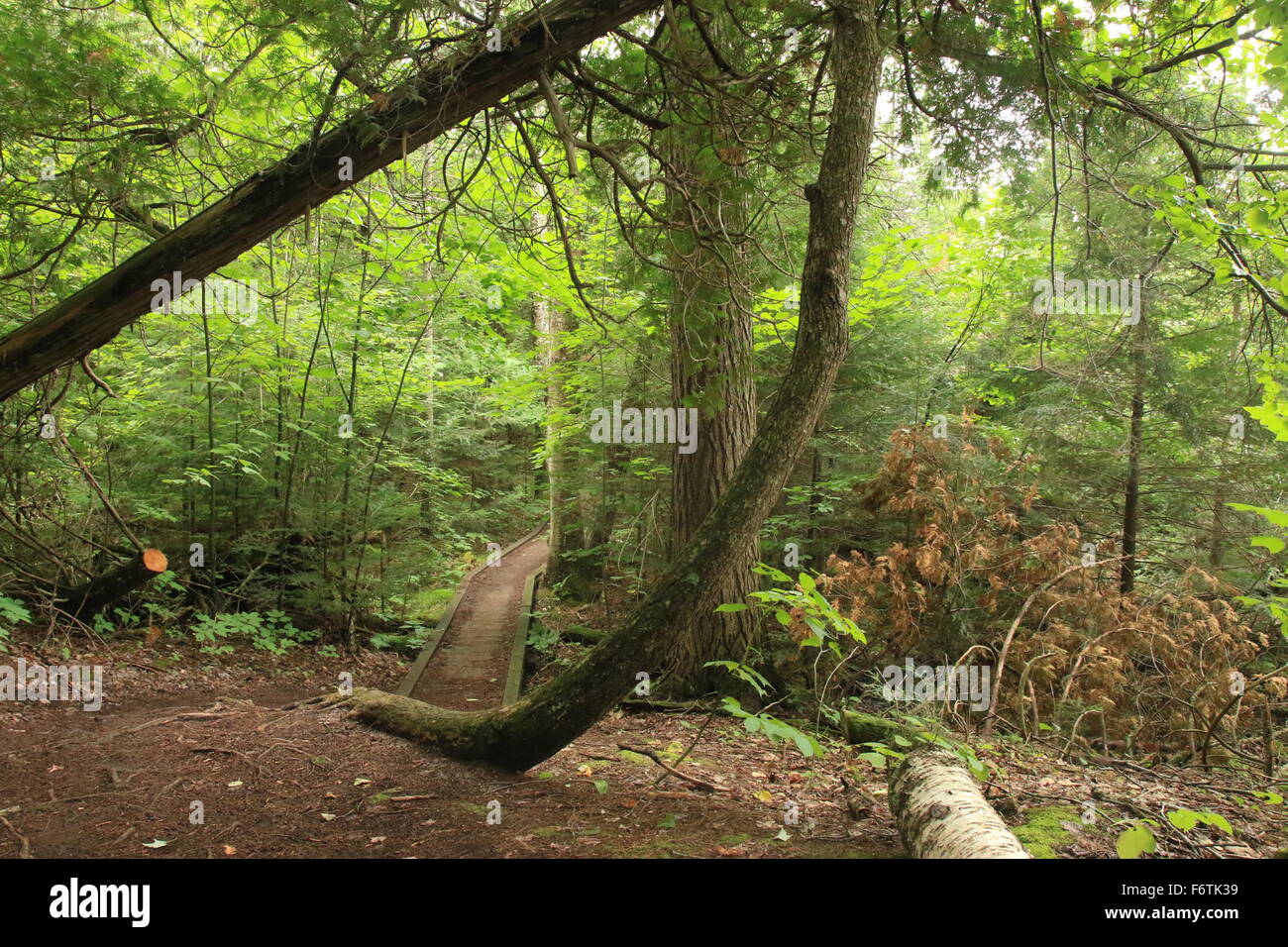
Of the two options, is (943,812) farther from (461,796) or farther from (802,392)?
(461,796)

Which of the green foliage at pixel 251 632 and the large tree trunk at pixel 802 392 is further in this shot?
the green foliage at pixel 251 632

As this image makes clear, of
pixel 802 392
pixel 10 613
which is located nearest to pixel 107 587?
pixel 10 613

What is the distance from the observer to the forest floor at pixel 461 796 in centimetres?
307

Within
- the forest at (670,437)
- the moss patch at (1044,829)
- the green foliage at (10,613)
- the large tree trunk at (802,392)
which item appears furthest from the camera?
the green foliage at (10,613)

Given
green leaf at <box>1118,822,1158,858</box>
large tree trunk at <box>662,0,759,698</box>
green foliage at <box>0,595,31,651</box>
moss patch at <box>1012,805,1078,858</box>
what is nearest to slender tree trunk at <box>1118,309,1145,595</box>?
large tree trunk at <box>662,0,759,698</box>

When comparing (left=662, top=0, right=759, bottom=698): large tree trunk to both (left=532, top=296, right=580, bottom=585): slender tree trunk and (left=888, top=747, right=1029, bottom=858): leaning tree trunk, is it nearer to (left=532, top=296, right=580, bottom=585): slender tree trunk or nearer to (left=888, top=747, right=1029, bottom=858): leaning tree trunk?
(left=888, top=747, right=1029, bottom=858): leaning tree trunk

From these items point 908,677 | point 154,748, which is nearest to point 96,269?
point 154,748

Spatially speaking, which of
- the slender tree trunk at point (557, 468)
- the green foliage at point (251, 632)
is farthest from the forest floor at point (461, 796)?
the slender tree trunk at point (557, 468)

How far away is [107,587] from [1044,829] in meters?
8.44

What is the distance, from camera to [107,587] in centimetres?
667

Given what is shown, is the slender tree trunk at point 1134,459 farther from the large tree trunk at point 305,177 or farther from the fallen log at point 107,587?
the fallen log at point 107,587

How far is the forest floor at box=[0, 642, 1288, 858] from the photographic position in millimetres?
3070

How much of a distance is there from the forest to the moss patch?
25 mm
